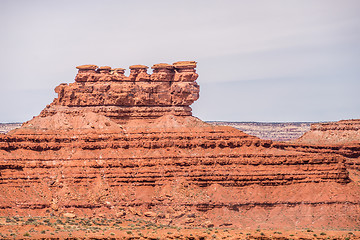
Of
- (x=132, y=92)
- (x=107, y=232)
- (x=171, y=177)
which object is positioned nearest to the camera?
(x=107, y=232)

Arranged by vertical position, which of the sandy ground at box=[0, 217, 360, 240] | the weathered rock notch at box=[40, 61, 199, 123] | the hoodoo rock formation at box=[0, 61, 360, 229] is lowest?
the sandy ground at box=[0, 217, 360, 240]

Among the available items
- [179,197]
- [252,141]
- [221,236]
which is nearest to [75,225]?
[221,236]

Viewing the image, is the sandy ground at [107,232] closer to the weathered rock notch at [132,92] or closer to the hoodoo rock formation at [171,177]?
the hoodoo rock formation at [171,177]

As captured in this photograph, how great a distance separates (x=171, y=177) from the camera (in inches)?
4990

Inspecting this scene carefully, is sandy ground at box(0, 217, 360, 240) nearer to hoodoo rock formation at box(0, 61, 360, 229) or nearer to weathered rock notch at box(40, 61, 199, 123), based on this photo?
hoodoo rock formation at box(0, 61, 360, 229)

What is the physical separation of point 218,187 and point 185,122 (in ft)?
42.8

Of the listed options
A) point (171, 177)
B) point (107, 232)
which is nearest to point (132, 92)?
point (171, 177)

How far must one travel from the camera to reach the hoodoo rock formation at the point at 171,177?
123m

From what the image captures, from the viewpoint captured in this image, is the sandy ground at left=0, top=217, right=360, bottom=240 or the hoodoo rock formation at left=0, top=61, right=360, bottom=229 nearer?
the sandy ground at left=0, top=217, right=360, bottom=240

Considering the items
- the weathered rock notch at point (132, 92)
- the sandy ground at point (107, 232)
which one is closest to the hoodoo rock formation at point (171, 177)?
the weathered rock notch at point (132, 92)

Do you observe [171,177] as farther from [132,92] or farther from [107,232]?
[107,232]

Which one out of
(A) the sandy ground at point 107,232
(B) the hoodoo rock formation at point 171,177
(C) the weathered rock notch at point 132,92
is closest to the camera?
(A) the sandy ground at point 107,232

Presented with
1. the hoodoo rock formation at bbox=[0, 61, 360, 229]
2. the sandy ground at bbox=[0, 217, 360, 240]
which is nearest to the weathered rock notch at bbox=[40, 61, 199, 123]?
the hoodoo rock formation at bbox=[0, 61, 360, 229]

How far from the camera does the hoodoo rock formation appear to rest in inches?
4857
